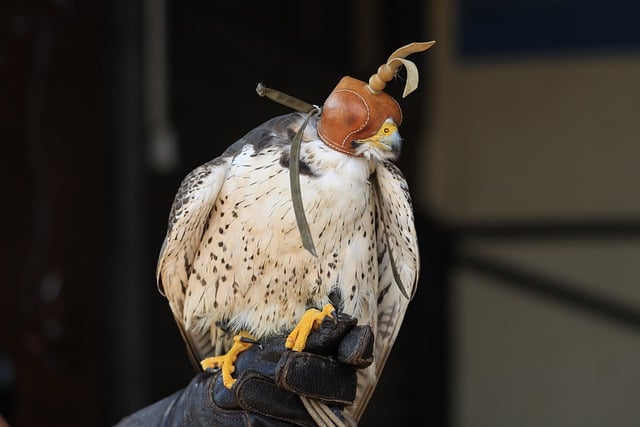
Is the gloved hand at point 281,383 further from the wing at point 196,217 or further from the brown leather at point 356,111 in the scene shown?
the brown leather at point 356,111

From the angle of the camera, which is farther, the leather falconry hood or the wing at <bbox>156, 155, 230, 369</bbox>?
the wing at <bbox>156, 155, 230, 369</bbox>

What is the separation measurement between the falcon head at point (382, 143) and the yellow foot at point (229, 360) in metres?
0.38

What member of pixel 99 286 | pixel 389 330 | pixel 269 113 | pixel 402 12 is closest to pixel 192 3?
pixel 269 113

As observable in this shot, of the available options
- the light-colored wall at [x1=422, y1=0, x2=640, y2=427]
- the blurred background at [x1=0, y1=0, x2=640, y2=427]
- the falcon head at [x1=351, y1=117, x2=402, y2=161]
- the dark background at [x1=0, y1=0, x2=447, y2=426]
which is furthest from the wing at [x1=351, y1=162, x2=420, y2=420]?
the light-colored wall at [x1=422, y1=0, x2=640, y2=427]

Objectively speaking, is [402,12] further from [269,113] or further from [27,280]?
[27,280]

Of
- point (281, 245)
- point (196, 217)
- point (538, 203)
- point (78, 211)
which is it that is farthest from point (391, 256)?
point (538, 203)

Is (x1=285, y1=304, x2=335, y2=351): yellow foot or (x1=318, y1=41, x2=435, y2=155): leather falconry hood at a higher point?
(x1=318, y1=41, x2=435, y2=155): leather falconry hood

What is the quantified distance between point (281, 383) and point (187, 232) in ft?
1.09

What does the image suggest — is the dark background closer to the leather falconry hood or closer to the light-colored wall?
the leather falconry hood

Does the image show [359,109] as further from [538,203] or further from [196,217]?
[538,203]

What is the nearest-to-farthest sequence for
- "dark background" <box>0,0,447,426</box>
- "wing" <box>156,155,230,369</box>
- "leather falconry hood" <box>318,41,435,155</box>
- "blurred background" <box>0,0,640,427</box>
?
"leather falconry hood" <box>318,41,435,155</box>, "wing" <box>156,155,230,369</box>, "dark background" <box>0,0,447,426</box>, "blurred background" <box>0,0,640,427</box>

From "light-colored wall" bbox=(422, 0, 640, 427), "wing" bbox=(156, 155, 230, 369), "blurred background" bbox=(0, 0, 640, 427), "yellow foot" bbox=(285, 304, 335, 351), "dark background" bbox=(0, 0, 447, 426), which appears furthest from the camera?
"light-colored wall" bbox=(422, 0, 640, 427)

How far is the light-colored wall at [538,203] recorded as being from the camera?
21.5ft

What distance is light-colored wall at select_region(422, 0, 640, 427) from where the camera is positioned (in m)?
6.55
